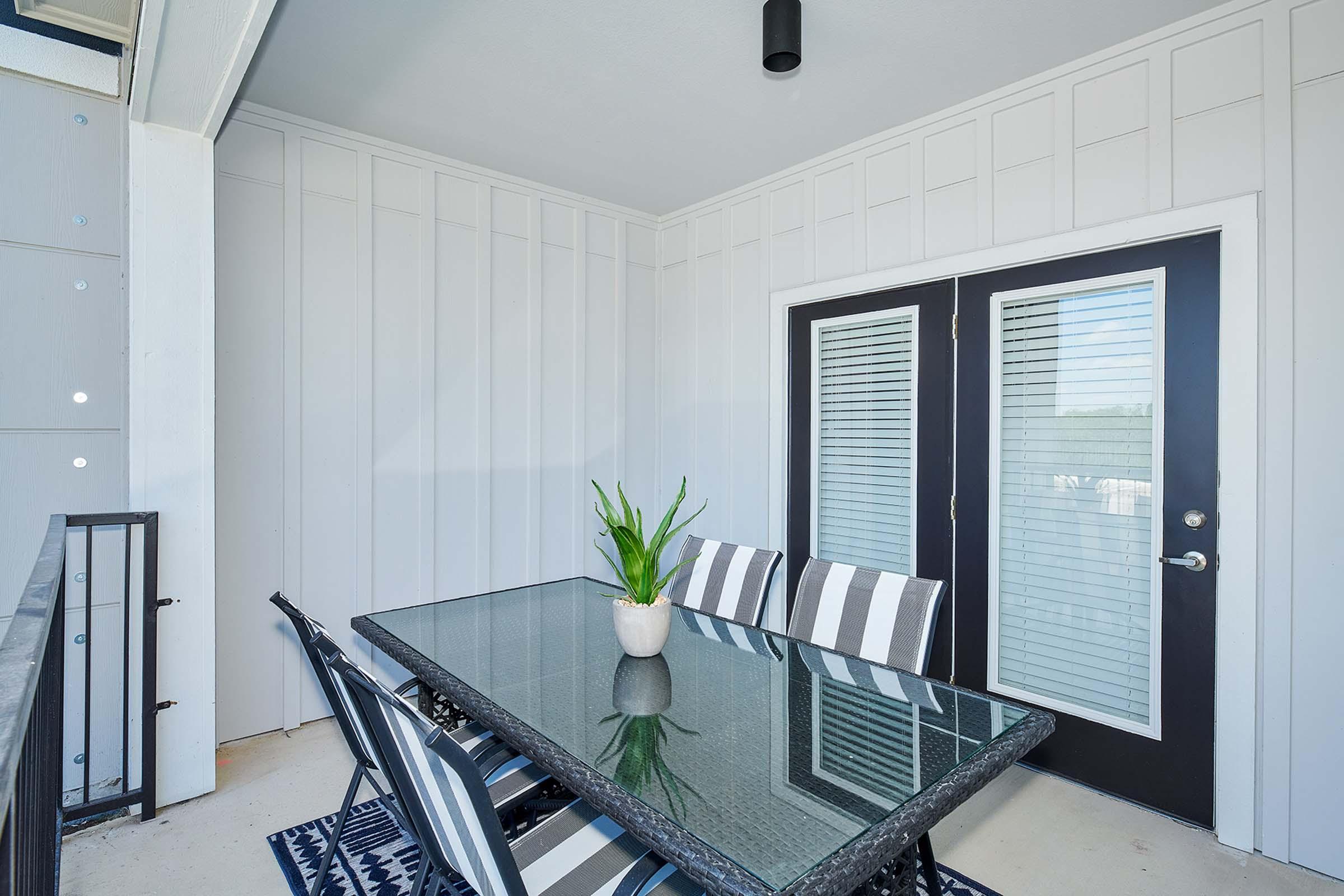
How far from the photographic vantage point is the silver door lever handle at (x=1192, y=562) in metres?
2.37

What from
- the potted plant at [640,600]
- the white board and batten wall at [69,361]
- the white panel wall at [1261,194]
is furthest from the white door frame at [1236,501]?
the white board and batten wall at [69,361]

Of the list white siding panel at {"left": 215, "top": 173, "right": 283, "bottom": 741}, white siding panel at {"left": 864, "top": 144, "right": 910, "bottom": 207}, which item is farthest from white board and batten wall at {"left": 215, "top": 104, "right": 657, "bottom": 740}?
white siding panel at {"left": 864, "top": 144, "right": 910, "bottom": 207}

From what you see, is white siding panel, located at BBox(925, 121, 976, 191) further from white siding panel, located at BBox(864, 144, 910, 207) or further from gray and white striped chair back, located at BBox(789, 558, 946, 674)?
gray and white striped chair back, located at BBox(789, 558, 946, 674)

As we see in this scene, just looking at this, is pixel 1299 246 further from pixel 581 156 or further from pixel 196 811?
pixel 196 811

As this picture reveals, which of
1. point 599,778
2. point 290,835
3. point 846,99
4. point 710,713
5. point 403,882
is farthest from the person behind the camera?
point 846,99

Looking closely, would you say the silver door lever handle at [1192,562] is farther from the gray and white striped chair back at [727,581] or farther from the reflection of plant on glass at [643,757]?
the reflection of plant on glass at [643,757]

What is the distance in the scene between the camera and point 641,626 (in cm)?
191

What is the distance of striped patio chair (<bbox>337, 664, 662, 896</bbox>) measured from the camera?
107cm

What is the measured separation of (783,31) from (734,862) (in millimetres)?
2273

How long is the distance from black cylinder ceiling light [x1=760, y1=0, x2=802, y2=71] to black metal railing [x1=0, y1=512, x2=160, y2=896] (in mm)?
2312

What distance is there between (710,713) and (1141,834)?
1.84m

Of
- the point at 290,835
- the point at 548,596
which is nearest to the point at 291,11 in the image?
the point at 548,596

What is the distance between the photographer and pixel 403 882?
2.09 metres

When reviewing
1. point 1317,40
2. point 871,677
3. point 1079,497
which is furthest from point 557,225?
point 1317,40
